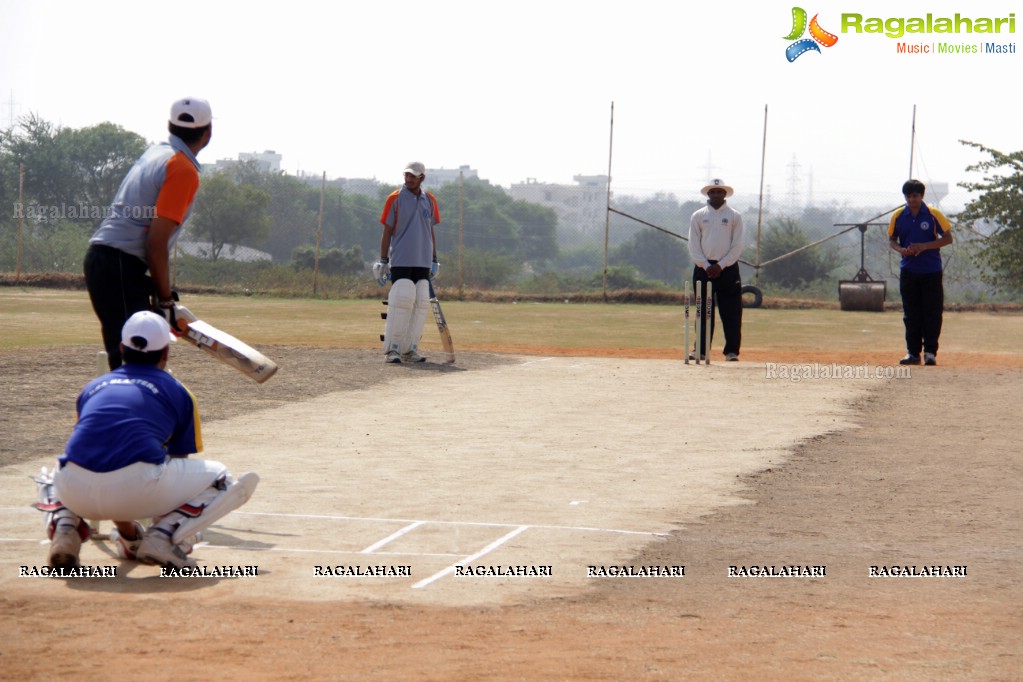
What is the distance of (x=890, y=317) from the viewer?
97.2 feet

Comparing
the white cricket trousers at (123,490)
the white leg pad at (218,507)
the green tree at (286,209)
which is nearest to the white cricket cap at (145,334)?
the white cricket trousers at (123,490)

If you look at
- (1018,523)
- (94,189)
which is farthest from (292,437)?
(94,189)

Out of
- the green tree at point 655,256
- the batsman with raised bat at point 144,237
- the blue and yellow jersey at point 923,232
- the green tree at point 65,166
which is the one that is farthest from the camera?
the green tree at point 655,256

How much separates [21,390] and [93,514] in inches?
254

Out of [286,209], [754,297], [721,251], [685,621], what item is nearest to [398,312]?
[721,251]

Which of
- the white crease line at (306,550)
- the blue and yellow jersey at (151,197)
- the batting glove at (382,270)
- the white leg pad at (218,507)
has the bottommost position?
the white crease line at (306,550)

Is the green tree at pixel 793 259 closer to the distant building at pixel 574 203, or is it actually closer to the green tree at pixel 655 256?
the green tree at pixel 655 256

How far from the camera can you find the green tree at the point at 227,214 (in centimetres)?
5950

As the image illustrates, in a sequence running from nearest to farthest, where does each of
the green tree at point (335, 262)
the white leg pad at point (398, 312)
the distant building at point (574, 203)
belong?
the white leg pad at point (398, 312) < the green tree at point (335, 262) < the distant building at point (574, 203)

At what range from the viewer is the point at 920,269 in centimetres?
1647

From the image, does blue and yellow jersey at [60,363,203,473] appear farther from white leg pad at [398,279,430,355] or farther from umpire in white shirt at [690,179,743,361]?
umpire in white shirt at [690,179,743,361]

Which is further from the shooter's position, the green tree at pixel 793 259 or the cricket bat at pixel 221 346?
the green tree at pixel 793 259

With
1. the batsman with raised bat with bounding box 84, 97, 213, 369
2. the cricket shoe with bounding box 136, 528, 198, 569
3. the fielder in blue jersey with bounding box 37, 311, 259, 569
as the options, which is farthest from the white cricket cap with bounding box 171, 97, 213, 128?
the cricket shoe with bounding box 136, 528, 198, 569

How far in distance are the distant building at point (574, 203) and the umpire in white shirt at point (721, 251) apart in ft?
226
